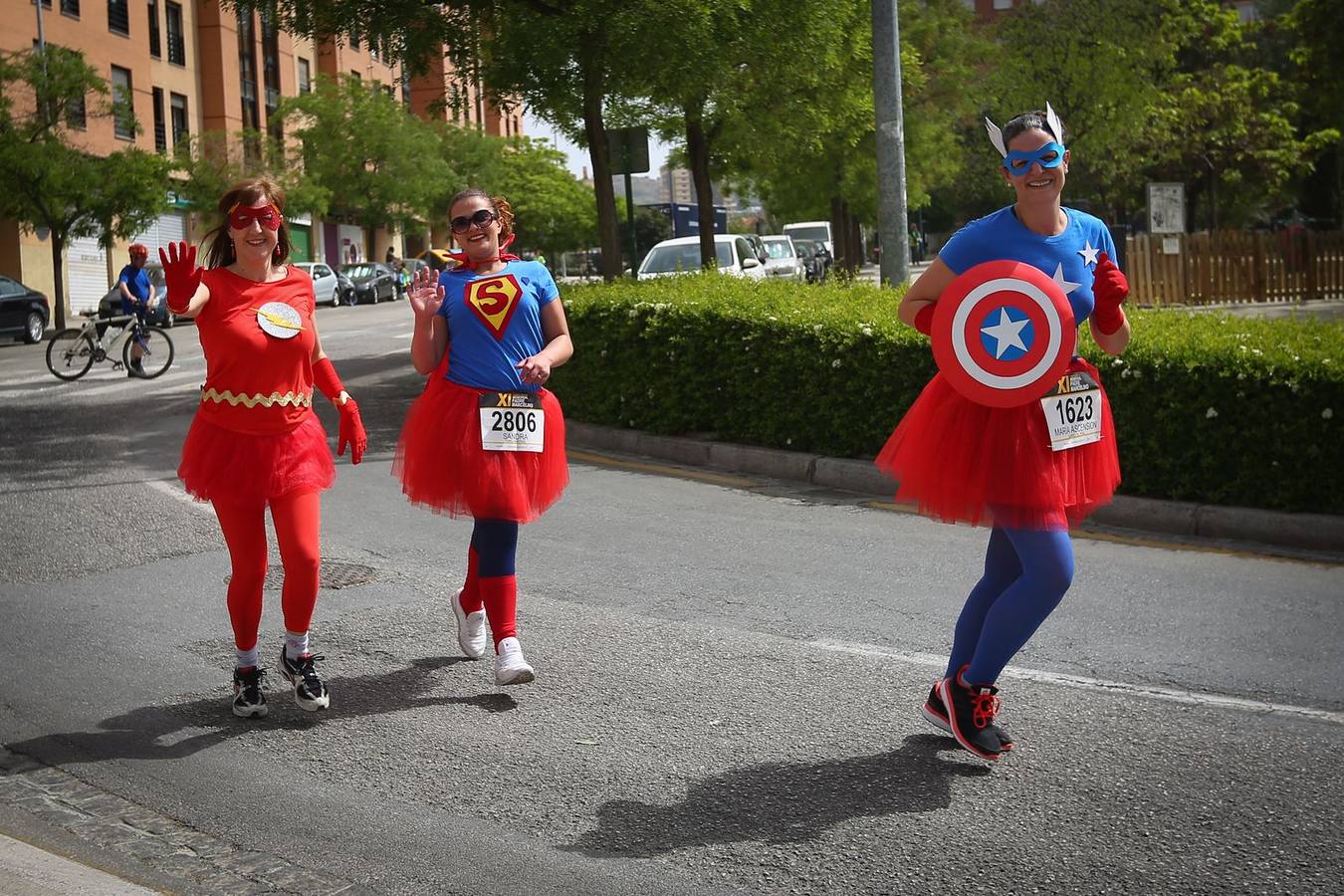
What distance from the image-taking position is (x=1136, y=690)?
527cm

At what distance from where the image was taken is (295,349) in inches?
198

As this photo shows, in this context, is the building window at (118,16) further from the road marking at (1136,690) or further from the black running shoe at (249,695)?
the road marking at (1136,690)

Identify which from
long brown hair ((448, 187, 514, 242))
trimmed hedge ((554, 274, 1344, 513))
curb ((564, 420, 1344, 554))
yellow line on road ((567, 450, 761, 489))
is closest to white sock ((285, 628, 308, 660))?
long brown hair ((448, 187, 514, 242))

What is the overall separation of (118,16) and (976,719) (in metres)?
48.6

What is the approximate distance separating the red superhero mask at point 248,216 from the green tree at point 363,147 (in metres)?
55.4

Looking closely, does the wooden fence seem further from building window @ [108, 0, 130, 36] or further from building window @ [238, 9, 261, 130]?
building window @ [238, 9, 261, 130]

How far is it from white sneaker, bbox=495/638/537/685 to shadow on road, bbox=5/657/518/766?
88 millimetres

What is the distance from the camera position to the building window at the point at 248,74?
185ft

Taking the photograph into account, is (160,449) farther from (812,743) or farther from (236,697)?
(812,743)

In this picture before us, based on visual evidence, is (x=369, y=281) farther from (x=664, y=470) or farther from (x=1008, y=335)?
(x=1008, y=335)

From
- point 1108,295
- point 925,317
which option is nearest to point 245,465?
point 925,317

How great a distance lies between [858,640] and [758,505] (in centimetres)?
341

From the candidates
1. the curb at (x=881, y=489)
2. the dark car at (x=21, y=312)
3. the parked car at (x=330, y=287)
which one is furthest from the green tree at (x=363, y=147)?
the curb at (x=881, y=489)

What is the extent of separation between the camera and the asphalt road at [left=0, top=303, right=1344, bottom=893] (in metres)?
3.85
